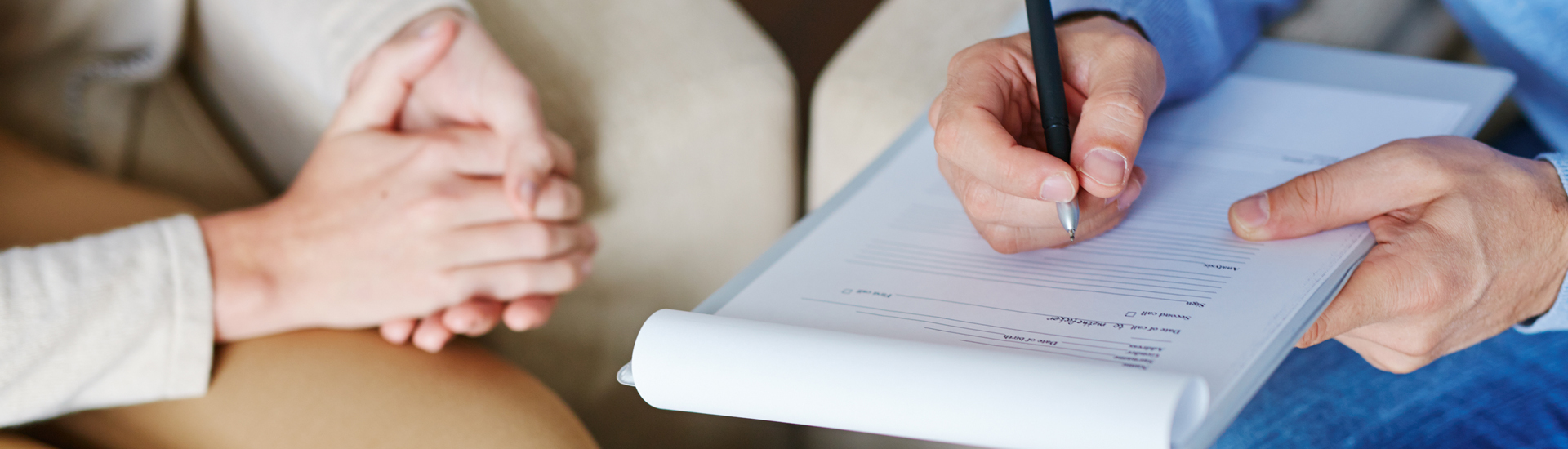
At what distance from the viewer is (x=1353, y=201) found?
0.43 m

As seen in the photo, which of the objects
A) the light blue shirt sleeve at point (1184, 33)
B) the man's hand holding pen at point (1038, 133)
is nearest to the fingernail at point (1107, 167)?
the man's hand holding pen at point (1038, 133)

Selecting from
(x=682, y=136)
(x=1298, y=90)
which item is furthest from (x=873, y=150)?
(x=1298, y=90)

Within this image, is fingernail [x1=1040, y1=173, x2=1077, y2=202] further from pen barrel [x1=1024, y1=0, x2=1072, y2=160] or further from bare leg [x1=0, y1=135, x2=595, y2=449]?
bare leg [x1=0, y1=135, x2=595, y2=449]

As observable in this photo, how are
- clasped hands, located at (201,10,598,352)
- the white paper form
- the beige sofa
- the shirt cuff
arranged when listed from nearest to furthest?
1. the white paper form
2. the shirt cuff
3. clasped hands, located at (201,10,598,352)
4. the beige sofa

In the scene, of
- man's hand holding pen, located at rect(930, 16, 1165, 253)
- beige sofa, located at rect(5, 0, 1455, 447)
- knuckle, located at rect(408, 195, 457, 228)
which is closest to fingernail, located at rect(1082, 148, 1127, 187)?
man's hand holding pen, located at rect(930, 16, 1165, 253)

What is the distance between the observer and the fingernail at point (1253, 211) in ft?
1.40

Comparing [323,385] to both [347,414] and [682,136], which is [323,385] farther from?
[682,136]

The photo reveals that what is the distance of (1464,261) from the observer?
0.45 m

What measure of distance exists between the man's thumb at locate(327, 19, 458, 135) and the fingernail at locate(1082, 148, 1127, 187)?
51 cm

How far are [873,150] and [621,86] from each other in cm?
24

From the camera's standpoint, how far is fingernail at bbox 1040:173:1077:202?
0.40m

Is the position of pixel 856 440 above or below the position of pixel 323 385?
below

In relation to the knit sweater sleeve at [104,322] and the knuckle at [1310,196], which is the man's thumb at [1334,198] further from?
the knit sweater sleeve at [104,322]

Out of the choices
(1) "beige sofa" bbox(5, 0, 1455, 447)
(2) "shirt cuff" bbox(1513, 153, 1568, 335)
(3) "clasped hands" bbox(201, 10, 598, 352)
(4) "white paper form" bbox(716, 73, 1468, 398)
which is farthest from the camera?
(1) "beige sofa" bbox(5, 0, 1455, 447)
